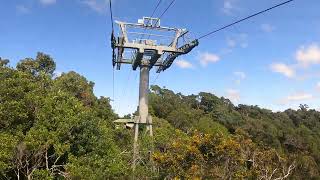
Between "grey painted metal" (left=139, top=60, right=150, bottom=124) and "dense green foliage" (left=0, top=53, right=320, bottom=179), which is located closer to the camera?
"dense green foliage" (left=0, top=53, right=320, bottom=179)

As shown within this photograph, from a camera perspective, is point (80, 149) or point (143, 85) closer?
point (80, 149)

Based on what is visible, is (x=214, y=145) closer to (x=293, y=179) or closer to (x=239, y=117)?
(x=293, y=179)

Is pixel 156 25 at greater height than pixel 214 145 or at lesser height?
greater

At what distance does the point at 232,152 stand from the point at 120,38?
814cm

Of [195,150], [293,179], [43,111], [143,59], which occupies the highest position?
[143,59]

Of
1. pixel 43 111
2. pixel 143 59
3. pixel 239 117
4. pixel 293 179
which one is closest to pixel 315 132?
pixel 239 117

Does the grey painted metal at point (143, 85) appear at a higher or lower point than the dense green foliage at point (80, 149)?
higher

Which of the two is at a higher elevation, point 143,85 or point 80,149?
point 143,85

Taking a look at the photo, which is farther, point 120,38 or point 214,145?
point 120,38

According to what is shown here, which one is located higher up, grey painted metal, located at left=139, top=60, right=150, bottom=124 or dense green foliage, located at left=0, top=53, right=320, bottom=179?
grey painted metal, located at left=139, top=60, right=150, bottom=124

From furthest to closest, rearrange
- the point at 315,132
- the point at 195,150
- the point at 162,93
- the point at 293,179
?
the point at 315,132 < the point at 162,93 < the point at 293,179 < the point at 195,150

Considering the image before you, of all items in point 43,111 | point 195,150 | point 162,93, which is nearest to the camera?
point 195,150

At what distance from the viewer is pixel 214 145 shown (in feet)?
62.1

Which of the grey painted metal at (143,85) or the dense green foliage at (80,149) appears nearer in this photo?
the dense green foliage at (80,149)
